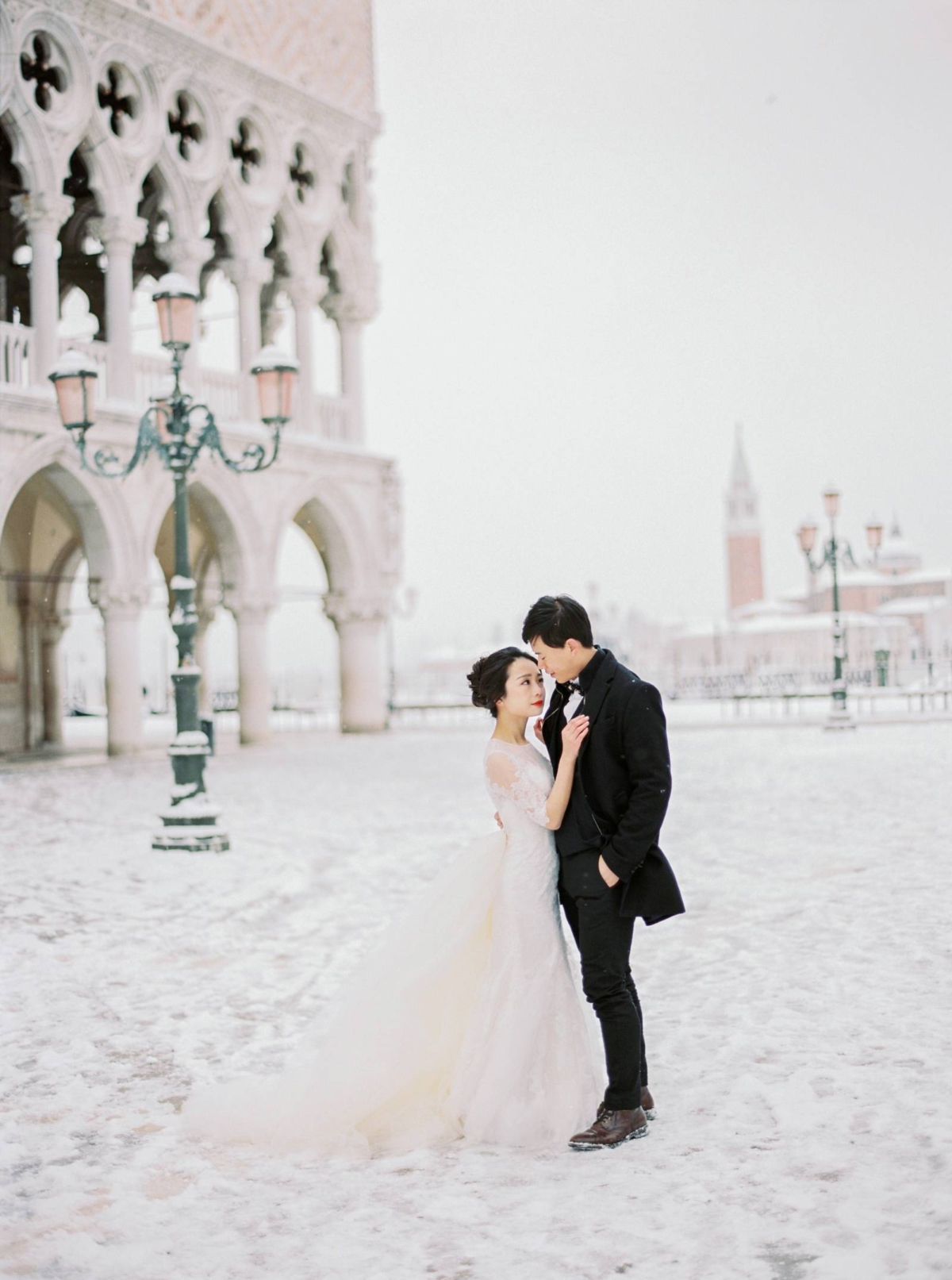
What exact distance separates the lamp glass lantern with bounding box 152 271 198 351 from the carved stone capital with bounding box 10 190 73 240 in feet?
30.1

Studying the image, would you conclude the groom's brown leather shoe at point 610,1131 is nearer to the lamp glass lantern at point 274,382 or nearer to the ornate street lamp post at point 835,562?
the lamp glass lantern at point 274,382

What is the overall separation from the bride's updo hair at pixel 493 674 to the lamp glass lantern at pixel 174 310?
7.19 m

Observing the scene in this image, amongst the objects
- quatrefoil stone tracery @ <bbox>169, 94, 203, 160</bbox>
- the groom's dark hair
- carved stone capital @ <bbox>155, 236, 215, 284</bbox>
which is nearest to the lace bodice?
the groom's dark hair

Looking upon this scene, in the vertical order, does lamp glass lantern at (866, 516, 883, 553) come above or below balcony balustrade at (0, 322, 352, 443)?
below

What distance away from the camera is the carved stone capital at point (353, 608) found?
24.5m

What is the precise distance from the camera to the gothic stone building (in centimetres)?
1859

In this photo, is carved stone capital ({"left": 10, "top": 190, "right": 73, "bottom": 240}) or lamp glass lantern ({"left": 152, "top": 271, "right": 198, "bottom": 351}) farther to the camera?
carved stone capital ({"left": 10, "top": 190, "right": 73, "bottom": 240})

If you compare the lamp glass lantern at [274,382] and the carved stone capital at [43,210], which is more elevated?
the carved stone capital at [43,210]

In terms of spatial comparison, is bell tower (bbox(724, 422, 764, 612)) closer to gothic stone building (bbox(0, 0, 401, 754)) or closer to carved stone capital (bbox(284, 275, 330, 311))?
gothic stone building (bbox(0, 0, 401, 754))

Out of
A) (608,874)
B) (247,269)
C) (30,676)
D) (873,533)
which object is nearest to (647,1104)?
(608,874)

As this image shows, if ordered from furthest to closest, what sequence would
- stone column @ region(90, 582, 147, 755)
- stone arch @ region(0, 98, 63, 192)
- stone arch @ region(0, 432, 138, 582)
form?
stone column @ region(90, 582, 147, 755), stone arch @ region(0, 432, 138, 582), stone arch @ region(0, 98, 63, 192)

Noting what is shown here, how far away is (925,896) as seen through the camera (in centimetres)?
736

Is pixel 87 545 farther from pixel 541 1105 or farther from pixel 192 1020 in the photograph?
pixel 541 1105

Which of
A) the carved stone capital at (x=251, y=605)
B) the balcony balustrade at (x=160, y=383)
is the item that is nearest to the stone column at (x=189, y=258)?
the balcony balustrade at (x=160, y=383)
